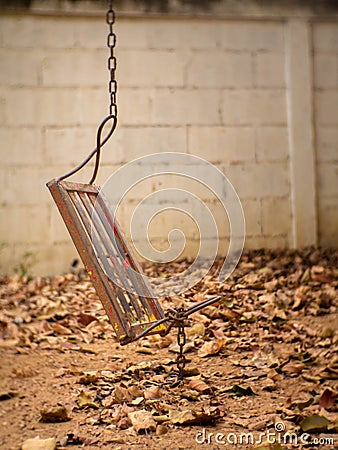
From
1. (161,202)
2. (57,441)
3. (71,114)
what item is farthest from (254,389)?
(71,114)

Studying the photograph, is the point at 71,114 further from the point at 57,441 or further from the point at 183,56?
the point at 57,441

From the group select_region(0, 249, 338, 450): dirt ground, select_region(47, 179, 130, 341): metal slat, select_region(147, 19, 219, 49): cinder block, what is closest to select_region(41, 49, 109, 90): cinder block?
select_region(147, 19, 219, 49): cinder block

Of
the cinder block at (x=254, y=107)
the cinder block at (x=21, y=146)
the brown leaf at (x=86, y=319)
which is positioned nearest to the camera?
the brown leaf at (x=86, y=319)

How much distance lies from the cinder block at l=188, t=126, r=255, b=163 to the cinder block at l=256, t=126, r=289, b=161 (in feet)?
0.18

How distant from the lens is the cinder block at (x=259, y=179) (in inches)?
189

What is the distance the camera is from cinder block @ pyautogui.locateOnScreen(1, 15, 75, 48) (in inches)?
181

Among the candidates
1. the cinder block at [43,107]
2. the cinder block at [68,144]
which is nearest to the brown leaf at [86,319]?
the cinder block at [68,144]

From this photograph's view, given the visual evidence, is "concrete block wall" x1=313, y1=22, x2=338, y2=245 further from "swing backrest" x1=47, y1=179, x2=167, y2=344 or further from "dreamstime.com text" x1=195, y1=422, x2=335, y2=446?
"dreamstime.com text" x1=195, y1=422, x2=335, y2=446

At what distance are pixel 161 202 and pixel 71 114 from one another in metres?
0.94

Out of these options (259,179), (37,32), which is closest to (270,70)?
(259,179)

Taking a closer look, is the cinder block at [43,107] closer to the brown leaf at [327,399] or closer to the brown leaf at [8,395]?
the brown leaf at [8,395]

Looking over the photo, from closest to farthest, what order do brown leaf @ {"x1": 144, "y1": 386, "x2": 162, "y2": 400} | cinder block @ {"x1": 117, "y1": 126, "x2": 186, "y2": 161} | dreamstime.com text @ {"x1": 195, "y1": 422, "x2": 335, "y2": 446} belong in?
dreamstime.com text @ {"x1": 195, "y1": 422, "x2": 335, "y2": 446}
brown leaf @ {"x1": 144, "y1": 386, "x2": 162, "y2": 400}
cinder block @ {"x1": 117, "y1": 126, "x2": 186, "y2": 161}

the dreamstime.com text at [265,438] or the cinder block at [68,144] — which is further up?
the cinder block at [68,144]

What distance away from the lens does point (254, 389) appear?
2.12 meters
